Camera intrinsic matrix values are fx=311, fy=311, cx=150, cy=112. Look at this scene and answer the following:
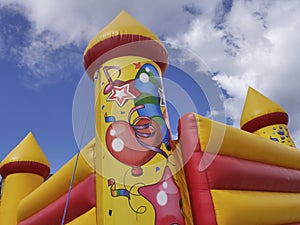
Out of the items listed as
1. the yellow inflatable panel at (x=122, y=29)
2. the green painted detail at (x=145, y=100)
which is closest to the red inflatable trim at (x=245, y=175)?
the green painted detail at (x=145, y=100)

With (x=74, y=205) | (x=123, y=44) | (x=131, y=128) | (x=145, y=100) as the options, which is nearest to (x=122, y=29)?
(x=123, y=44)

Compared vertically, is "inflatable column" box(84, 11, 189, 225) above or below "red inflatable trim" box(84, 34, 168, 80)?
below

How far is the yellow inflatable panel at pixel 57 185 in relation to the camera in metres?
2.03

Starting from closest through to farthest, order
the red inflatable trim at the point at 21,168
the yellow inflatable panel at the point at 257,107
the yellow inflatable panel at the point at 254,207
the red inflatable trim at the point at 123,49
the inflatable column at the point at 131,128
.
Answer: the inflatable column at the point at 131,128 < the yellow inflatable panel at the point at 254,207 < the red inflatable trim at the point at 123,49 < the red inflatable trim at the point at 21,168 < the yellow inflatable panel at the point at 257,107

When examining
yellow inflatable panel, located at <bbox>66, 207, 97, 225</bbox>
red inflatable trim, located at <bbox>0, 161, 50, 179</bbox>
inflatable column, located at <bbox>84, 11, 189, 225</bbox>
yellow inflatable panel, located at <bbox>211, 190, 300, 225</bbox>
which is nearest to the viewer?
inflatable column, located at <bbox>84, 11, 189, 225</bbox>

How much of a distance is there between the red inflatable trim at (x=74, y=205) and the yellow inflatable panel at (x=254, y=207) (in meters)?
0.74

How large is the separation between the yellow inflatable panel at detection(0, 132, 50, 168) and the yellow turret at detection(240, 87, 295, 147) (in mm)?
2393

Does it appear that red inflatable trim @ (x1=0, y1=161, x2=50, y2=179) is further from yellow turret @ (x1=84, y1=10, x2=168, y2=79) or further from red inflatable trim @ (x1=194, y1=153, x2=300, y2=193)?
red inflatable trim @ (x1=194, y1=153, x2=300, y2=193)

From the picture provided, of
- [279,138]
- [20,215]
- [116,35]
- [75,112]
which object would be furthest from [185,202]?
[279,138]

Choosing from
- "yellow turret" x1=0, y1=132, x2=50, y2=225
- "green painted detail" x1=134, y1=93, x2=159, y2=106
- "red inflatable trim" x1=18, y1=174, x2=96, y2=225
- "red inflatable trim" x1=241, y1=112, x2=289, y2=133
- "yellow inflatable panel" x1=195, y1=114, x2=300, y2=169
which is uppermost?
"red inflatable trim" x1=241, y1=112, x2=289, y2=133

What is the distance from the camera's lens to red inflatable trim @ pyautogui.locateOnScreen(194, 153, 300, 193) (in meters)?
1.73

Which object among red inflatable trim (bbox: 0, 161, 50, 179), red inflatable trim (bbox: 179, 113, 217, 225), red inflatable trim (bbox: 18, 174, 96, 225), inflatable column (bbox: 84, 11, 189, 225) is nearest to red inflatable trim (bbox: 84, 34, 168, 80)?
inflatable column (bbox: 84, 11, 189, 225)

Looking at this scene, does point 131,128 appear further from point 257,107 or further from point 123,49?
point 257,107

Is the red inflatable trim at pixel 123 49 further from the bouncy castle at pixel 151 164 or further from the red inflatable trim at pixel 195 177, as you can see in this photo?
the red inflatable trim at pixel 195 177
